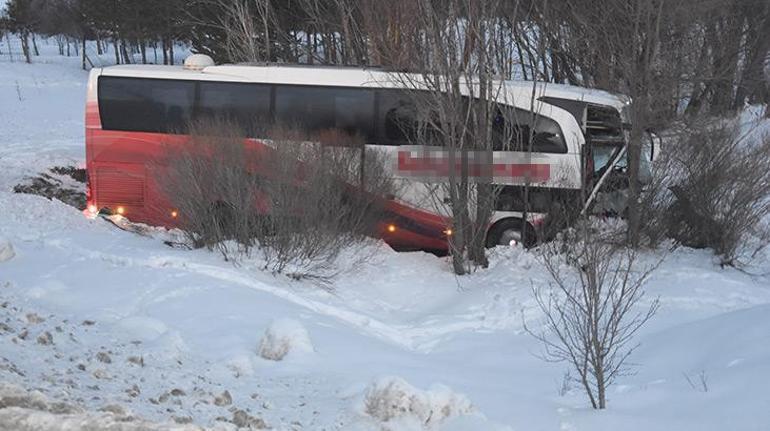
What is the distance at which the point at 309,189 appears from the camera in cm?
914

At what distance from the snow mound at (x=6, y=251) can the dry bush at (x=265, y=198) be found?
2091 mm

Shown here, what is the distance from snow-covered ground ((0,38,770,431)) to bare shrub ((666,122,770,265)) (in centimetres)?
35

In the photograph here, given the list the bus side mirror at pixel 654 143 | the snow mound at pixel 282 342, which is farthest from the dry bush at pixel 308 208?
the bus side mirror at pixel 654 143

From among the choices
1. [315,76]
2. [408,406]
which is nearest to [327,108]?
[315,76]

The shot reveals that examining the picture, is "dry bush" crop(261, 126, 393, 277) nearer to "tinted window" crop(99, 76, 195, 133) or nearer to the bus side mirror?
"tinted window" crop(99, 76, 195, 133)

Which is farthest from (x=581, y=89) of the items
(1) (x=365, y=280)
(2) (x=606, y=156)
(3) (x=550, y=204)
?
(1) (x=365, y=280)

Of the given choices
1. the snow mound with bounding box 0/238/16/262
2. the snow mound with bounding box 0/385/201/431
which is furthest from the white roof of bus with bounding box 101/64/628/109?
the snow mound with bounding box 0/385/201/431

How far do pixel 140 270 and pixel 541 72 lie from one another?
36.4 feet

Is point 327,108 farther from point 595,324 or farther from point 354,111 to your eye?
point 595,324

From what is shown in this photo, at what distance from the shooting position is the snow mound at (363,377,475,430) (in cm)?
470

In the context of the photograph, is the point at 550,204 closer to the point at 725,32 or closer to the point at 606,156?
the point at 606,156

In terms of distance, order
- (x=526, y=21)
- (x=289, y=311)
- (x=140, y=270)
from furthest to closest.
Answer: (x=526, y=21) < (x=140, y=270) < (x=289, y=311)

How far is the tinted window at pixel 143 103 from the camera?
1202cm

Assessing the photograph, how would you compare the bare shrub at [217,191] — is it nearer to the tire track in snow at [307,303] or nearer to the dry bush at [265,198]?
the dry bush at [265,198]
